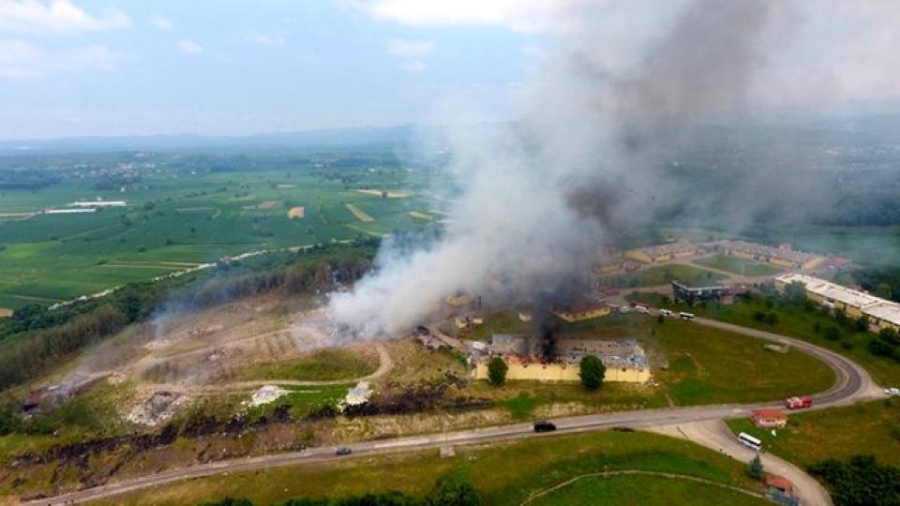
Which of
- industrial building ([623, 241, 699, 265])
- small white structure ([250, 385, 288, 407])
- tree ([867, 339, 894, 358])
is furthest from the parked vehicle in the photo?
industrial building ([623, 241, 699, 265])

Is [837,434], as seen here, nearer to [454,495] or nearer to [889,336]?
[889,336]

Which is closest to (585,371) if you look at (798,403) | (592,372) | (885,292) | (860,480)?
(592,372)

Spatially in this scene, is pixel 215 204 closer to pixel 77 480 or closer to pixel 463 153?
pixel 463 153

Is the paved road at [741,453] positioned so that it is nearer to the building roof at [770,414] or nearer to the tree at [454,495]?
the building roof at [770,414]

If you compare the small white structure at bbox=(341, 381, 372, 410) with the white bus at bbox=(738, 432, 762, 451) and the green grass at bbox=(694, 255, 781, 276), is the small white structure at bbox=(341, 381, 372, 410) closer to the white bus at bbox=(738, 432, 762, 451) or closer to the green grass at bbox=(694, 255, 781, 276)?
the white bus at bbox=(738, 432, 762, 451)

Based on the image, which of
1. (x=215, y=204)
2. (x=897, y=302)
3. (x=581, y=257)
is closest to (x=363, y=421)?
(x=581, y=257)

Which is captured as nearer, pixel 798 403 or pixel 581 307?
pixel 798 403

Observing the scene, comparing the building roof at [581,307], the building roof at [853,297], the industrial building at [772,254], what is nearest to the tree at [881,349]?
the building roof at [853,297]
